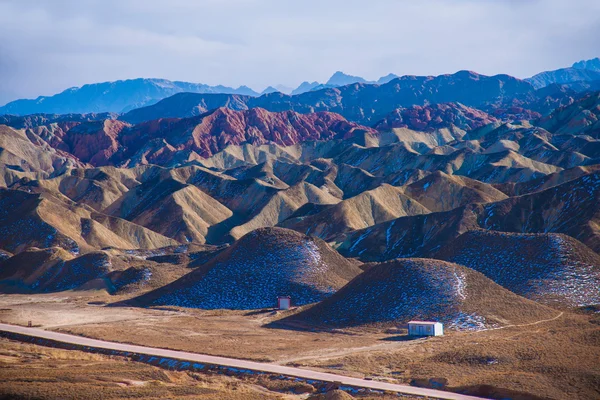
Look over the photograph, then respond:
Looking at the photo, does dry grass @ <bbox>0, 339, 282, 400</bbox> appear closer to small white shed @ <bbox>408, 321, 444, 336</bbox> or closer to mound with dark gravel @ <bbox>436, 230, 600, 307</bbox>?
small white shed @ <bbox>408, 321, 444, 336</bbox>

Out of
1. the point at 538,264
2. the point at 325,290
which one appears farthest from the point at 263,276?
the point at 538,264

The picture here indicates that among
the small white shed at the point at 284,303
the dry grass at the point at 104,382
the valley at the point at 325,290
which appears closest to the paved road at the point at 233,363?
the valley at the point at 325,290

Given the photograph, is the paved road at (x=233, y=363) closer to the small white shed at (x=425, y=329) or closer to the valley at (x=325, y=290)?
the valley at (x=325, y=290)

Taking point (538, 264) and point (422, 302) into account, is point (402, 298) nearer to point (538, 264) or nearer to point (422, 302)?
point (422, 302)

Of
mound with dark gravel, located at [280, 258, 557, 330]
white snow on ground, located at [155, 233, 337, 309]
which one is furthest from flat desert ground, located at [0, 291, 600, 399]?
white snow on ground, located at [155, 233, 337, 309]

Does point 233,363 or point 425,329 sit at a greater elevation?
point 233,363
